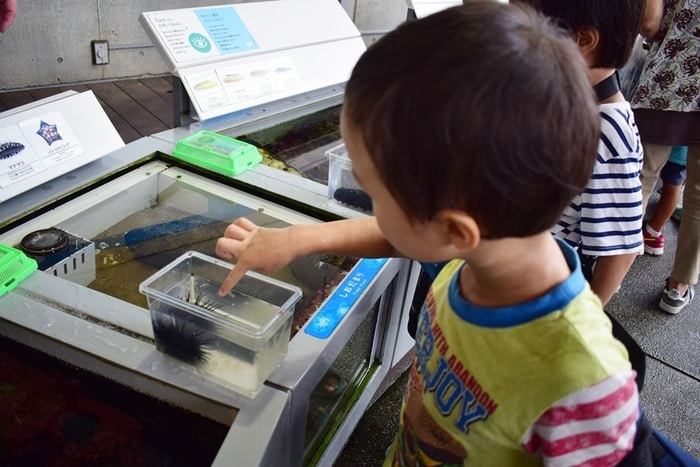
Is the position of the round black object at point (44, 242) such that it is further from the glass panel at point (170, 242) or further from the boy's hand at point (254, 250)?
the boy's hand at point (254, 250)

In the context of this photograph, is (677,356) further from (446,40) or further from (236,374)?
(446,40)

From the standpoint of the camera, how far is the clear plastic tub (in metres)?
0.74

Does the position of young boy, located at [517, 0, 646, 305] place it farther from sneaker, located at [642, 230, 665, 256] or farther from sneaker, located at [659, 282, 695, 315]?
sneaker, located at [642, 230, 665, 256]

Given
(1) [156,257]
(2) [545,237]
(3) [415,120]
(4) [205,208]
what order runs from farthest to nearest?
(4) [205,208]
(1) [156,257]
(2) [545,237]
(3) [415,120]

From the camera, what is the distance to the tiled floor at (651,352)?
5.27 feet

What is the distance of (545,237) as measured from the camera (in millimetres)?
610

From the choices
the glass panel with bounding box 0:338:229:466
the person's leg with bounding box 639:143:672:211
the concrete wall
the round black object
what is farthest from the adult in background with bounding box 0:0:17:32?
the person's leg with bounding box 639:143:672:211

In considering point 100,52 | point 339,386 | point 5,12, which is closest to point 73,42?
point 100,52

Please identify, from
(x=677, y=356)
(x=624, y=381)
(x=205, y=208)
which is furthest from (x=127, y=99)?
(x=624, y=381)

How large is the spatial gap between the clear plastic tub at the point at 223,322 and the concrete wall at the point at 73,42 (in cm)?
247

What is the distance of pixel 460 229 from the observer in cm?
52

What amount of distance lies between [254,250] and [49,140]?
0.63m

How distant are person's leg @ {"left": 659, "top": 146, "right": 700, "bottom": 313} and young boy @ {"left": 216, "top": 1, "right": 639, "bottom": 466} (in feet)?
5.37

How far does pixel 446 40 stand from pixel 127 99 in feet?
10.5
